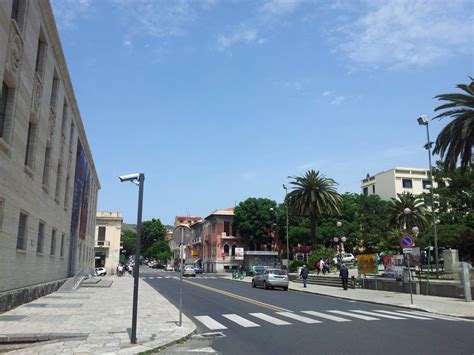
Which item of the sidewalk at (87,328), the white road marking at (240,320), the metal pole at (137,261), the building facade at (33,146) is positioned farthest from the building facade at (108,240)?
the metal pole at (137,261)

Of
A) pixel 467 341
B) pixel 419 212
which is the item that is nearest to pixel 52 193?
pixel 467 341

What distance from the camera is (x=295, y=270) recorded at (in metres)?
53.7

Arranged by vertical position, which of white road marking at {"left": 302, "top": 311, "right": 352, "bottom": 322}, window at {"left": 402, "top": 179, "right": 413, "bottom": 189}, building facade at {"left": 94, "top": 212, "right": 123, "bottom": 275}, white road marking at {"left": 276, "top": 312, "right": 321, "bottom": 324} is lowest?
white road marking at {"left": 302, "top": 311, "right": 352, "bottom": 322}

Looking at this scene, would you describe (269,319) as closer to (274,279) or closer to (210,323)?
(210,323)

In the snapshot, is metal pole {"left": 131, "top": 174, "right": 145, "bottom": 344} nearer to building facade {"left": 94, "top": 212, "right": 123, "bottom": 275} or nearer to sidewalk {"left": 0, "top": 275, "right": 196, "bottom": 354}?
sidewalk {"left": 0, "top": 275, "right": 196, "bottom": 354}

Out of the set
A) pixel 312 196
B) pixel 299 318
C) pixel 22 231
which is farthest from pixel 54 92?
pixel 312 196

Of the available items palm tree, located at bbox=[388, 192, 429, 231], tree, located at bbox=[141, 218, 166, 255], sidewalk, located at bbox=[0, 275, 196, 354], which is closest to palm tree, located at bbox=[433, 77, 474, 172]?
sidewalk, located at bbox=[0, 275, 196, 354]

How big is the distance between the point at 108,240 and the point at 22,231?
60363 millimetres

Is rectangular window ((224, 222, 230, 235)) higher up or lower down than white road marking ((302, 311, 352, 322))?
higher up

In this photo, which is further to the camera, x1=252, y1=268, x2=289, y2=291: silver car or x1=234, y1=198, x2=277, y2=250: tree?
x1=234, y1=198, x2=277, y2=250: tree

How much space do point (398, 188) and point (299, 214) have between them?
5158 cm

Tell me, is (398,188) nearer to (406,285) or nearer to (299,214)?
(299,214)

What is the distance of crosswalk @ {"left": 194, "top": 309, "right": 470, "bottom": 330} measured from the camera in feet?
45.0

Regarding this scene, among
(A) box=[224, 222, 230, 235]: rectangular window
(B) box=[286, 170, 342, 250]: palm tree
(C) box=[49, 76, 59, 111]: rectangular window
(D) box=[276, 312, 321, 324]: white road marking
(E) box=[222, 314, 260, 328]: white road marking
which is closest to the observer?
(E) box=[222, 314, 260, 328]: white road marking
